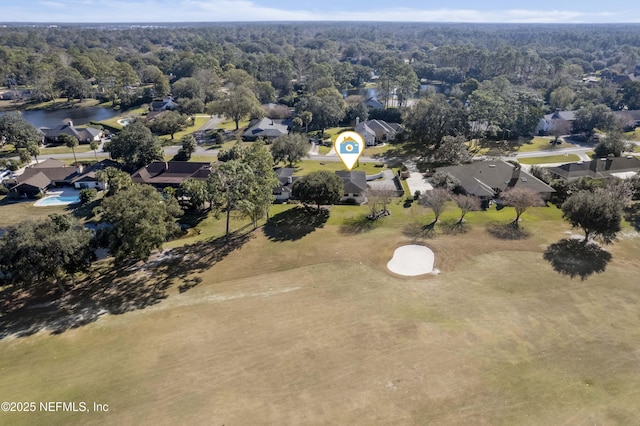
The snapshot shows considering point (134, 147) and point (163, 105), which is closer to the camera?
point (134, 147)

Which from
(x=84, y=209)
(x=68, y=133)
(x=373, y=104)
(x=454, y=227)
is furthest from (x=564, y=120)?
(x=68, y=133)

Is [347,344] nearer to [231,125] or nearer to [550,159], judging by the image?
[550,159]

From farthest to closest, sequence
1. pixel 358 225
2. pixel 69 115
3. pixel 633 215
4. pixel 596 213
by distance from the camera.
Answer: pixel 69 115
pixel 358 225
pixel 633 215
pixel 596 213

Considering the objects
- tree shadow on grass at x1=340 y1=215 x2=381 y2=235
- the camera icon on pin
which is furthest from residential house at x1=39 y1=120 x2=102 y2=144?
tree shadow on grass at x1=340 y1=215 x2=381 y2=235

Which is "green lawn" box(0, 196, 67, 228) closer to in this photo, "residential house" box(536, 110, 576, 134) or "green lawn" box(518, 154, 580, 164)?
"green lawn" box(518, 154, 580, 164)

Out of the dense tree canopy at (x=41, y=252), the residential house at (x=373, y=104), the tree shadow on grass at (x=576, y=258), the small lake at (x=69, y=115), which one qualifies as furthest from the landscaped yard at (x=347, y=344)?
the small lake at (x=69, y=115)

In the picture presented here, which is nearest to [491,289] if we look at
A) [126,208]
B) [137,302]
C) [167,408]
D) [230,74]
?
[167,408]

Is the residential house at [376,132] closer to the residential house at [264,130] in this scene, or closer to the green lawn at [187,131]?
the residential house at [264,130]

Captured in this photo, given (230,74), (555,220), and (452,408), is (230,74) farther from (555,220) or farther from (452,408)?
(452,408)
